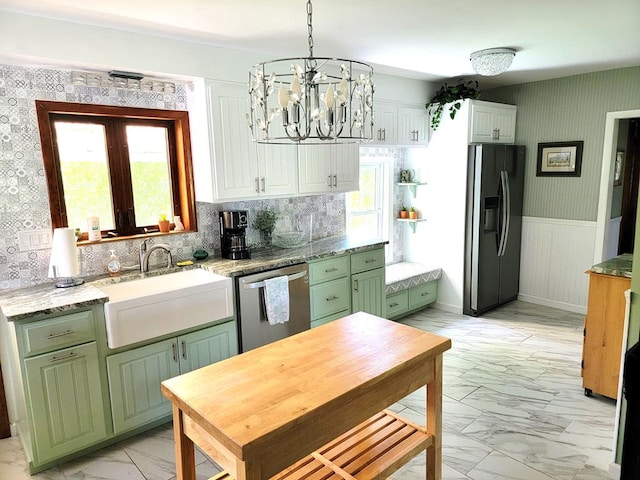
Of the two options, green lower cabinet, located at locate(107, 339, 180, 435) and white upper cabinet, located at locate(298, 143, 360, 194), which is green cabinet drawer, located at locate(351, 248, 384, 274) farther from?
green lower cabinet, located at locate(107, 339, 180, 435)

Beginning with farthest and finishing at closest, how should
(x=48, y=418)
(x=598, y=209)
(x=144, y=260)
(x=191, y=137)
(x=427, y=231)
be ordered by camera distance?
1. (x=427, y=231)
2. (x=598, y=209)
3. (x=191, y=137)
4. (x=144, y=260)
5. (x=48, y=418)

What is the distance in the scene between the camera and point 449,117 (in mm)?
4523

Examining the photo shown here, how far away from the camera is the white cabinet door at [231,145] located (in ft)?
10.2

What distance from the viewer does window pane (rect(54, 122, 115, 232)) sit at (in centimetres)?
284

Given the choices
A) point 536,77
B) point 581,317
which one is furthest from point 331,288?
point 536,77

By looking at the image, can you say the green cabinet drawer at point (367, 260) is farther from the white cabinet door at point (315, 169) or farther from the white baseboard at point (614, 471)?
the white baseboard at point (614, 471)

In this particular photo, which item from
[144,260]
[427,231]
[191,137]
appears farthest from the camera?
[427,231]

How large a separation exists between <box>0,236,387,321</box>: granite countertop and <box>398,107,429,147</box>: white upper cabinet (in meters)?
1.23

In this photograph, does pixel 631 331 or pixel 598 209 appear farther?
pixel 598 209

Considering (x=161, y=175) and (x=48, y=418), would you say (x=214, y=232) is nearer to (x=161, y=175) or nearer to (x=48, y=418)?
(x=161, y=175)

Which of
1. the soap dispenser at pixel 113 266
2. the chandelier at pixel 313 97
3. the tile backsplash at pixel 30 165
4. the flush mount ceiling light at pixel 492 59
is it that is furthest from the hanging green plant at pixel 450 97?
the soap dispenser at pixel 113 266

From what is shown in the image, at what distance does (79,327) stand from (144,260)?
29.8 inches

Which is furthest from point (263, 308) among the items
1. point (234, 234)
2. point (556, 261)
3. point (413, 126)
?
point (556, 261)

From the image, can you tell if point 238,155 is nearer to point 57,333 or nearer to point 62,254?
point 62,254
